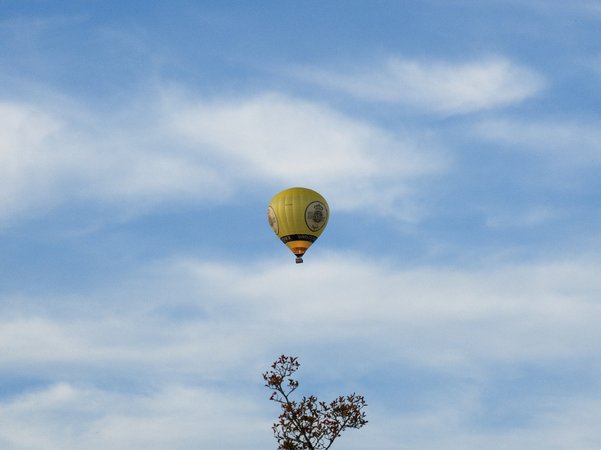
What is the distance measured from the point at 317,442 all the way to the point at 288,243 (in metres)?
17.5

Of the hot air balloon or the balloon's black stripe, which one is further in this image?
the balloon's black stripe

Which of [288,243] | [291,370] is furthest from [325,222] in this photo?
[291,370]

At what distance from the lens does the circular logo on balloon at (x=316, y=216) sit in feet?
196

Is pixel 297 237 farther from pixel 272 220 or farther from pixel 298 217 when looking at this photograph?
pixel 272 220

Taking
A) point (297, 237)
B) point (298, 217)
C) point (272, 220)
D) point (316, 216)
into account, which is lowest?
point (297, 237)

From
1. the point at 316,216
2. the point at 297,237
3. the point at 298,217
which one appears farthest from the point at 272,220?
the point at 316,216

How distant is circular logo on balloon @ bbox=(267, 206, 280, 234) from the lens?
60.6 metres

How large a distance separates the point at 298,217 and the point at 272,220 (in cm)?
183

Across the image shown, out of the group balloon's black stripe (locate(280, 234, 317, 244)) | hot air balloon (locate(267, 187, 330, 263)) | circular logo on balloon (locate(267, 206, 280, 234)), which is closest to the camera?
hot air balloon (locate(267, 187, 330, 263))

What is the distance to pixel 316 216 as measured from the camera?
197ft

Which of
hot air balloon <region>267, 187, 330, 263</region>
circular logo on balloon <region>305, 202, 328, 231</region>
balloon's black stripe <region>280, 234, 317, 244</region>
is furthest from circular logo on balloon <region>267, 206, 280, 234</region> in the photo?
circular logo on balloon <region>305, 202, 328, 231</region>

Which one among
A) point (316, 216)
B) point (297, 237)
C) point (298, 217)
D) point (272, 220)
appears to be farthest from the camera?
point (272, 220)

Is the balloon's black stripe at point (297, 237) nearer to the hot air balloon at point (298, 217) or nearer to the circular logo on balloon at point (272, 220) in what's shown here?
the hot air balloon at point (298, 217)

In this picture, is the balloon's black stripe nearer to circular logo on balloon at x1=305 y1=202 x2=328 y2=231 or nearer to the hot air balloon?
the hot air balloon
